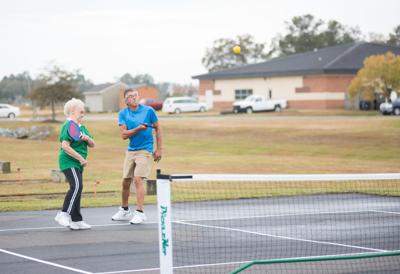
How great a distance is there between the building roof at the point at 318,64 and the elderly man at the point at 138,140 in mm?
64081

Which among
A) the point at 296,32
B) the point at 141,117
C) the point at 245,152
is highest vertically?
the point at 296,32

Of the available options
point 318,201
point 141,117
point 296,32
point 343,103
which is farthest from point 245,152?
point 296,32

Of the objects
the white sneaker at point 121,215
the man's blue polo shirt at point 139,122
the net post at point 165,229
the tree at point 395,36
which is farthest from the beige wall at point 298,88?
the net post at point 165,229

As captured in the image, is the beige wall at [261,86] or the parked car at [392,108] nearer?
the parked car at [392,108]

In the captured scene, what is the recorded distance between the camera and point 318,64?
260 feet

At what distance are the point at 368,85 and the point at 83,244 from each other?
195ft

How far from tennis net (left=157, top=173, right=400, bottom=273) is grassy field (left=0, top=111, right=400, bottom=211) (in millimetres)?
2636

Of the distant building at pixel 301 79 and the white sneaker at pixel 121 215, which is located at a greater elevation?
the distant building at pixel 301 79

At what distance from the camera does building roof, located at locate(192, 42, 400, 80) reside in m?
77.6

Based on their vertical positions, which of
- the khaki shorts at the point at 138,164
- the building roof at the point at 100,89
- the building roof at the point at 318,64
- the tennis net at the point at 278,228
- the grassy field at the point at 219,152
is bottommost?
A: the grassy field at the point at 219,152

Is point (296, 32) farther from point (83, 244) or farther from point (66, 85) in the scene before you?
point (83, 244)

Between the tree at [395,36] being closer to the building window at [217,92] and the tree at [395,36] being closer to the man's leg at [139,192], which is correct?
the building window at [217,92]

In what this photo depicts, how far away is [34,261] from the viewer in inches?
404

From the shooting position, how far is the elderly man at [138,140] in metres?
13.4
